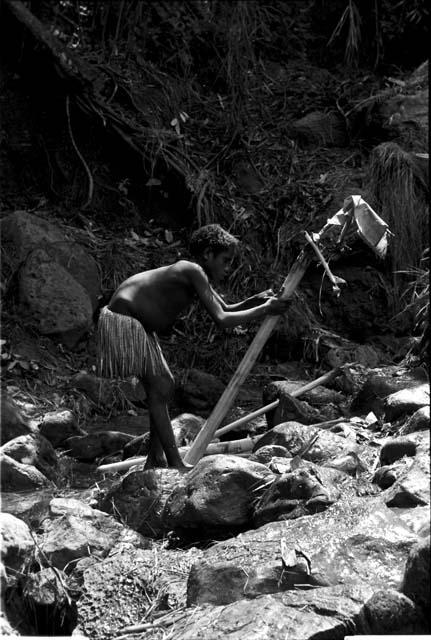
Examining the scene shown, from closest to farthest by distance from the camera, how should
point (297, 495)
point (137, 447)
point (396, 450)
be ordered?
point (297, 495) < point (396, 450) < point (137, 447)

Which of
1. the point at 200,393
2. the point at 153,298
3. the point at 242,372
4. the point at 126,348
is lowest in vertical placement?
the point at 200,393

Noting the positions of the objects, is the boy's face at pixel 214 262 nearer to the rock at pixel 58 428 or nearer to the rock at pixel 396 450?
the rock at pixel 396 450

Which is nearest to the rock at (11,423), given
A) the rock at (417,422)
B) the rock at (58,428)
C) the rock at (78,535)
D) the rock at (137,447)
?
the rock at (58,428)

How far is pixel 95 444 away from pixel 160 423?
1246mm

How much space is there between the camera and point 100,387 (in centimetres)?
743

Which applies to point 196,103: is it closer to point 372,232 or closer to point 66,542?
point 372,232

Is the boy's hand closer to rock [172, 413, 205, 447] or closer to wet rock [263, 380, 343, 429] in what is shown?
wet rock [263, 380, 343, 429]

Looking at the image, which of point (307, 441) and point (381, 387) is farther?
point (381, 387)

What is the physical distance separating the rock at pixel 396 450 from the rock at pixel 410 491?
377 mm

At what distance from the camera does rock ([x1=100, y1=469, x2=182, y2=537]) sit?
15.1 feet

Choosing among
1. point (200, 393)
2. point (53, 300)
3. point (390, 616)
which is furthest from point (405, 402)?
point (53, 300)

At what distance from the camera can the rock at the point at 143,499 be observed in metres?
4.60

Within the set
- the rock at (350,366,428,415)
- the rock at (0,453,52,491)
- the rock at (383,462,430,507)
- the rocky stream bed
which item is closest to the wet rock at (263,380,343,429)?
the rock at (350,366,428,415)

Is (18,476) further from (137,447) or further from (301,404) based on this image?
(301,404)
